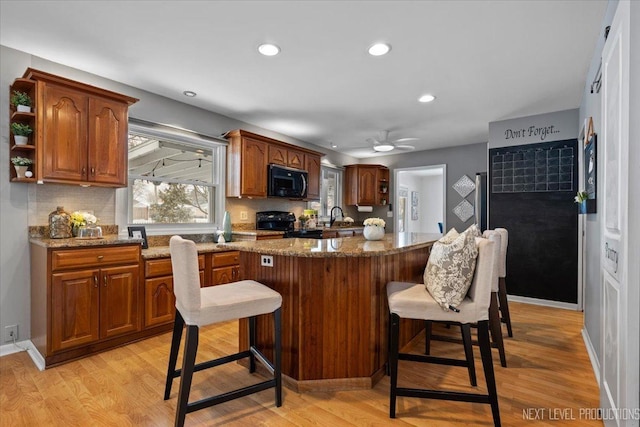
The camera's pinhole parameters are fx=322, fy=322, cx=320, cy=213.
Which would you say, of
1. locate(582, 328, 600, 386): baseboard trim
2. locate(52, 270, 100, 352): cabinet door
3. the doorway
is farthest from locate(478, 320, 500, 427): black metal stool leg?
the doorway

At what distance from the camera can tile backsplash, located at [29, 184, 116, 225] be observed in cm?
284

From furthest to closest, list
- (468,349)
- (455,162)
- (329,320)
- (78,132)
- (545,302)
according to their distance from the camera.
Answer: (455,162), (545,302), (78,132), (329,320), (468,349)

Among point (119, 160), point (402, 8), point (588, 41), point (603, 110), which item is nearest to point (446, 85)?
point (588, 41)

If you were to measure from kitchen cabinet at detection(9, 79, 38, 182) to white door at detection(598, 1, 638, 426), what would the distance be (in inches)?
152

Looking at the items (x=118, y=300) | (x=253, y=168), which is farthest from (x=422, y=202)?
(x=118, y=300)

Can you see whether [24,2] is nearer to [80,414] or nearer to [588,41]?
[80,414]

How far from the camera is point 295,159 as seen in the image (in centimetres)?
520

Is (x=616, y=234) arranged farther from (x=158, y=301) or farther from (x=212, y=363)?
(x=158, y=301)

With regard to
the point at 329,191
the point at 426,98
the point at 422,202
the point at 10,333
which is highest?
the point at 426,98

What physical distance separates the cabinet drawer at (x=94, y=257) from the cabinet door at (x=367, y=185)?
463cm

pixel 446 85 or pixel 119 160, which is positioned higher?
pixel 446 85

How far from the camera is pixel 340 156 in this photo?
6969 mm

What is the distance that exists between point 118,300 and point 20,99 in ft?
6.00

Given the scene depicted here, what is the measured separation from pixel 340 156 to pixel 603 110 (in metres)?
5.23
